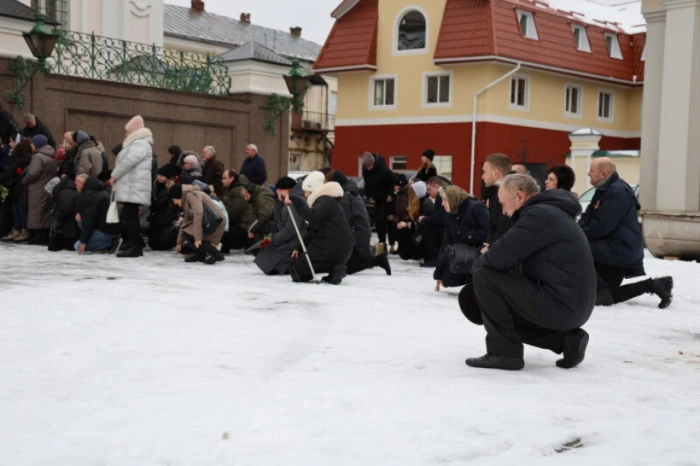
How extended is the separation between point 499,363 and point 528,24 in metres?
33.9

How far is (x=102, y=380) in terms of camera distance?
6023mm

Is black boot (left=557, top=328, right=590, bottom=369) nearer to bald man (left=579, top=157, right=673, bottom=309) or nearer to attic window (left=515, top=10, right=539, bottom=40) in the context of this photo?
bald man (left=579, top=157, right=673, bottom=309)

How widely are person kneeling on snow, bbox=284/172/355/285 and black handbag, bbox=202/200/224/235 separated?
7.76 ft

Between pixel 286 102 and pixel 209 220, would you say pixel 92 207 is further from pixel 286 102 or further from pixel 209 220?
pixel 286 102

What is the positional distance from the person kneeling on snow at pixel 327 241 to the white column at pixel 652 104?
674 centimetres

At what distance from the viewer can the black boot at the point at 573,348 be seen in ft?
22.1

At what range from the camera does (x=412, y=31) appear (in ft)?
131

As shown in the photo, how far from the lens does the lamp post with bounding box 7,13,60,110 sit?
1714 cm

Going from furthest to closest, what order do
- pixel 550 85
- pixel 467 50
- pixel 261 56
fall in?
pixel 550 85, pixel 467 50, pixel 261 56

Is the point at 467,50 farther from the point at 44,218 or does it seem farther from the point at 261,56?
the point at 44,218

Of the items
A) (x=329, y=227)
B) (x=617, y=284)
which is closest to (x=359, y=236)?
(x=329, y=227)

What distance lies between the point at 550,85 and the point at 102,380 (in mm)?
35711

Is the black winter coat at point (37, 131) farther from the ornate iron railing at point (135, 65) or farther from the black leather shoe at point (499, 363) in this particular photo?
the black leather shoe at point (499, 363)

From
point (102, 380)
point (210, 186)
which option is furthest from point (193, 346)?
point (210, 186)
